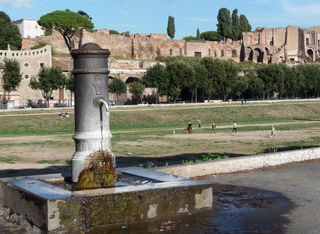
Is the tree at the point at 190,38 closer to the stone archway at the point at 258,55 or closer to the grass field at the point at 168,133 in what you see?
the stone archway at the point at 258,55

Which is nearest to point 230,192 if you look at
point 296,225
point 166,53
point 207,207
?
point 207,207

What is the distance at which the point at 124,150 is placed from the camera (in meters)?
25.5

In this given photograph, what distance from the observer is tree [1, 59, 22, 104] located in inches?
2425

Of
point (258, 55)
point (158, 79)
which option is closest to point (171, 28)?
point (258, 55)

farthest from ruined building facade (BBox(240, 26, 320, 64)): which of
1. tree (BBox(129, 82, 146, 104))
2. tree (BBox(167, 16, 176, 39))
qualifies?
tree (BBox(129, 82, 146, 104))

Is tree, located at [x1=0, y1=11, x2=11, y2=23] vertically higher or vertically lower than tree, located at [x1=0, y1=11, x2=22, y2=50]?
higher

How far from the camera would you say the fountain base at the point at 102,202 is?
6.38 m

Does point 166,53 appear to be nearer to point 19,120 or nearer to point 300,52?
point 300,52

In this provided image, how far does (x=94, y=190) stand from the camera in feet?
23.3

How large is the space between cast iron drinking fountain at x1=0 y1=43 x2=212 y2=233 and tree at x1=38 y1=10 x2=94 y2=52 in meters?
79.6

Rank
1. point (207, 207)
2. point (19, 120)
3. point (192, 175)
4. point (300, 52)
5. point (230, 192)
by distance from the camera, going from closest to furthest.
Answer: point (207, 207)
point (230, 192)
point (192, 175)
point (19, 120)
point (300, 52)

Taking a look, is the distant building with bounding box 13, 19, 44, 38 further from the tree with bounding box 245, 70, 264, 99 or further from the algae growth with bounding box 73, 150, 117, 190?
the algae growth with bounding box 73, 150, 117, 190

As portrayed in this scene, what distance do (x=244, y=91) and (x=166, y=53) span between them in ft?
83.3

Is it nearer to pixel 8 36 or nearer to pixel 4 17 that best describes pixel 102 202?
pixel 8 36
